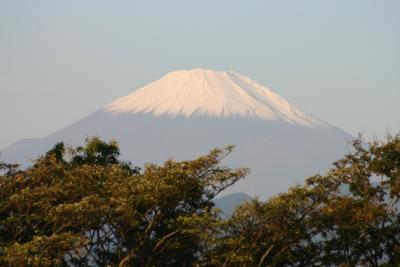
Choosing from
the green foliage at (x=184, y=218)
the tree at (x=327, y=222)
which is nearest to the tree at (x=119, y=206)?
the green foliage at (x=184, y=218)

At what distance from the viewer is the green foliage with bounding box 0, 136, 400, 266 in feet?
122

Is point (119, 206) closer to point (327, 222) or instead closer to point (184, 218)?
point (184, 218)

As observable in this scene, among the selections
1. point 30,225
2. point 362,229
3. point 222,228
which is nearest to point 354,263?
point 362,229

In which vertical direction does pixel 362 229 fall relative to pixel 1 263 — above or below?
above

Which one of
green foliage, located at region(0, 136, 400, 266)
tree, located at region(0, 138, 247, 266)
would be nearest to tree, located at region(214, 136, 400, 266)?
green foliage, located at region(0, 136, 400, 266)

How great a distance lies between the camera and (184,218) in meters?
36.6

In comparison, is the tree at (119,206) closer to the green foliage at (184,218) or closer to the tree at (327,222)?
the green foliage at (184,218)

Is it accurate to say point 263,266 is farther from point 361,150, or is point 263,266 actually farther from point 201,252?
point 361,150

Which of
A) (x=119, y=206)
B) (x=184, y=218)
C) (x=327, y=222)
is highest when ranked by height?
(x=327, y=222)

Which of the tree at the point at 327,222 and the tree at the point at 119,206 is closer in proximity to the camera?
the tree at the point at 119,206

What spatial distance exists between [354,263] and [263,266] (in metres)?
5.17

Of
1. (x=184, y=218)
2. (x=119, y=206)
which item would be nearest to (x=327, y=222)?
(x=184, y=218)

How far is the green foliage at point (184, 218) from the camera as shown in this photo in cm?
3716

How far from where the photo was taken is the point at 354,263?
142 feet
